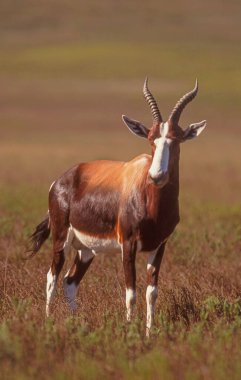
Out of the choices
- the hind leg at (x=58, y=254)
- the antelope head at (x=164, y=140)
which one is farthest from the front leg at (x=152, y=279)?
the hind leg at (x=58, y=254)

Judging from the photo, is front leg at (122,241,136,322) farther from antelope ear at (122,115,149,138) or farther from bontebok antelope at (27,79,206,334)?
antelope ear at (122,115,149,138)

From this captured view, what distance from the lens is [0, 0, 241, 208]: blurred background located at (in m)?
44.5

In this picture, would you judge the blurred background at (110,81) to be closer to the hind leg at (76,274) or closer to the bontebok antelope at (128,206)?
the hind leg at (76,274)

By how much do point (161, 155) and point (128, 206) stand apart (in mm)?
821

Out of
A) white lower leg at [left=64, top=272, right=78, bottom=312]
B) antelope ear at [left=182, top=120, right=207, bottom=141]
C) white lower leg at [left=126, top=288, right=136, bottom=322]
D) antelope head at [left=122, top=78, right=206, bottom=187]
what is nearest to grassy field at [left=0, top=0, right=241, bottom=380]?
white lower leg at [left=64, top=272, right=78, bottom=312]

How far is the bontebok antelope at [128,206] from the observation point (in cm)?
Answer: 1175

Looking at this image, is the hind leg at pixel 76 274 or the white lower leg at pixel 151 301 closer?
the white lower leg at pixel 151 301

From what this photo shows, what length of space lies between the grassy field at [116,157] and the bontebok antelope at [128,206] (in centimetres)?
40

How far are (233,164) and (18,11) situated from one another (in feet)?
289

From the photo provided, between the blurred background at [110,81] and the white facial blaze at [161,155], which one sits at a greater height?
the white facial blaze at [161,155]

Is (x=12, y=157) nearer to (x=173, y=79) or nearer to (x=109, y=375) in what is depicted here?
(x=109, y=375)

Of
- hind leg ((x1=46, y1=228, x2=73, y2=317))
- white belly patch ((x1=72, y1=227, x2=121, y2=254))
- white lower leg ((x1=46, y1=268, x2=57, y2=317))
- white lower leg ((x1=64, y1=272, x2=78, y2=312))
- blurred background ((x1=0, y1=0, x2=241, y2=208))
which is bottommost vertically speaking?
blurred background ((x1=0, y1=0, x2=241, y2=208))

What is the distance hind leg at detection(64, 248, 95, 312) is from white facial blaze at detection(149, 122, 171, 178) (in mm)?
2229

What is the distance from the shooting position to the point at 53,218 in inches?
527
